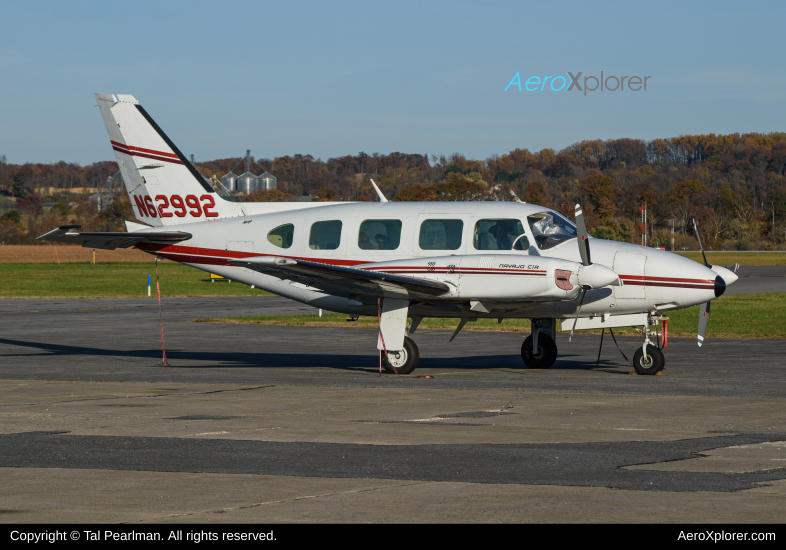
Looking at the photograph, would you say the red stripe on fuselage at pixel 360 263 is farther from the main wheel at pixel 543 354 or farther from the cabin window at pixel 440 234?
the main wheel at pixel 543 354

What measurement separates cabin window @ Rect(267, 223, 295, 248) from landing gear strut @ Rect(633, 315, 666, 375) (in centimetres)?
692

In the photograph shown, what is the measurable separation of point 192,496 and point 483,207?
1095cm

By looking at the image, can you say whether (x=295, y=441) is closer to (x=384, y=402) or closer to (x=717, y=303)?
(x=384, y=402)

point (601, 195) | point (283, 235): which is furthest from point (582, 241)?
point (601, 195)

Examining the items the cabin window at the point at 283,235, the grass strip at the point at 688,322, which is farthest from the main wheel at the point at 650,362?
the grass strip at the point at 688,322

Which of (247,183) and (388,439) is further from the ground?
(247,183)

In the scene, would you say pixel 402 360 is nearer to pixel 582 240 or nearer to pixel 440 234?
pixel 440 234

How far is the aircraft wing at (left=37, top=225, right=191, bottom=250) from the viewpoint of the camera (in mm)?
18000

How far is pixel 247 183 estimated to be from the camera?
196m

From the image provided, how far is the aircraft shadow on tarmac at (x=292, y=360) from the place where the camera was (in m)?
18.7

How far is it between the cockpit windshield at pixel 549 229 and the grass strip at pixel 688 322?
1018 cm

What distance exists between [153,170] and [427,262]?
700 centimetres

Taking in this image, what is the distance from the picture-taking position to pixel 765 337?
24.9 metres

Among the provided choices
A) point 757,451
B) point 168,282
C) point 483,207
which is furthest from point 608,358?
point 168,282
